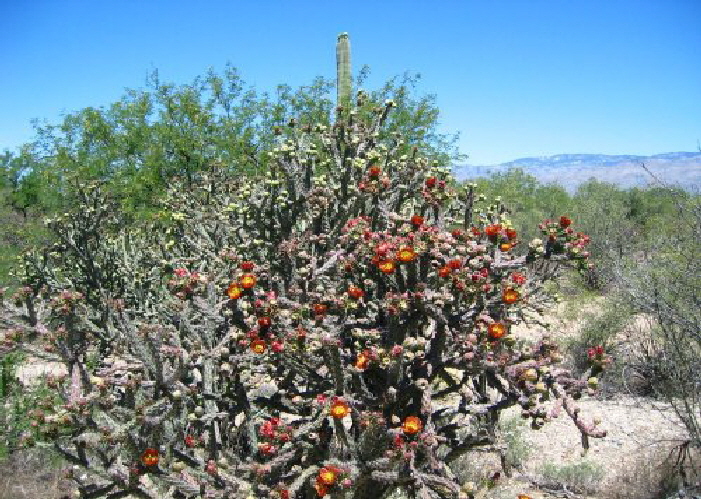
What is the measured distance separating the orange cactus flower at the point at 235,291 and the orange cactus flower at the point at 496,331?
48.4 inches

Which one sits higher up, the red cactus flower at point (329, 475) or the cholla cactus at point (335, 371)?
the cholla cactus at point (335, 371)

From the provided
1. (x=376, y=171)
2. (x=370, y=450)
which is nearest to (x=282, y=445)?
(x=370, y=450)

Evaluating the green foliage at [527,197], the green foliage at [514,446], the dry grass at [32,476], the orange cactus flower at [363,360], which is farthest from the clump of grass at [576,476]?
the green foliage at [527,197]

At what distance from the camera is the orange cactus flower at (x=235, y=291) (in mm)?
2877

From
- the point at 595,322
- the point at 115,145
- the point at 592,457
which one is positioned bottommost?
the point at 592,457

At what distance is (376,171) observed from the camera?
3.79m

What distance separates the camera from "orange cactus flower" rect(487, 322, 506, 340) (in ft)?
8.54

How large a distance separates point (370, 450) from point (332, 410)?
1.24 feet

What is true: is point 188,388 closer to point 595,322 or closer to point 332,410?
point 332,410

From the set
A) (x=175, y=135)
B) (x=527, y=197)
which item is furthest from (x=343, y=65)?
(x=527, y=197)

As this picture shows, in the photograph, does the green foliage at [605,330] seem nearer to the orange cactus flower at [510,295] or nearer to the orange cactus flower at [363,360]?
the orange cactus flower at [510,295]

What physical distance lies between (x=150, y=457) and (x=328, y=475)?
2.87 ft

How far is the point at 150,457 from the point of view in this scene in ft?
9.05

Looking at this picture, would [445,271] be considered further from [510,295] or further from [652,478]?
[652,478]
